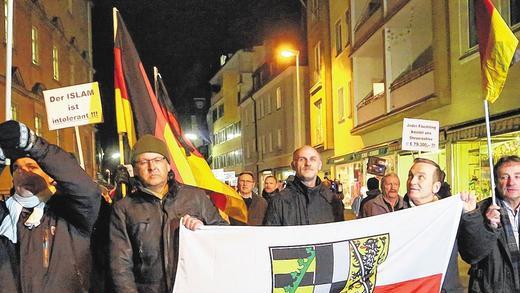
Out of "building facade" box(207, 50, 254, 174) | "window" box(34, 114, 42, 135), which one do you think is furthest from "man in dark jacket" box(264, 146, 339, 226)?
"building facade" box(207, 50, 254, 174)

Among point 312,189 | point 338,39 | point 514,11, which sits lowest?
point 312,189

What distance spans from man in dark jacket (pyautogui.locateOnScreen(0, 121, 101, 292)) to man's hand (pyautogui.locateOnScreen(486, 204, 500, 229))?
261 cm

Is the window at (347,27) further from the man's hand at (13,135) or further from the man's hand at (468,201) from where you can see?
the man's hand at (13,135)

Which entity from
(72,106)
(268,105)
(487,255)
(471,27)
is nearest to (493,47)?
(487,255)

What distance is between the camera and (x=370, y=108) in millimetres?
21375

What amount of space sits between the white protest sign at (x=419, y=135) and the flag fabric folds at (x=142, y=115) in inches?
145

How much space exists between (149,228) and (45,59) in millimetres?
21183

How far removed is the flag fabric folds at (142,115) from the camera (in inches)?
232

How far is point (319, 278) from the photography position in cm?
418

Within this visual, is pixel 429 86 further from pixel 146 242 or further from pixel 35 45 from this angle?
pixel 35 45

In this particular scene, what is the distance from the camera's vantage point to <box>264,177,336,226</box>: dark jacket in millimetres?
5141

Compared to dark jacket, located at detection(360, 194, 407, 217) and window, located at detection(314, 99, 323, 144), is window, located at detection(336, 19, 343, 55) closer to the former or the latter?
window, located at detection(314, 99, 323, 144)

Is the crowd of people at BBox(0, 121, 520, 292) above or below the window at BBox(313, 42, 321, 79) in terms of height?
below

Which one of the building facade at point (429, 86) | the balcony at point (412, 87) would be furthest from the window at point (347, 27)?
the balcony at point (412, 87)
